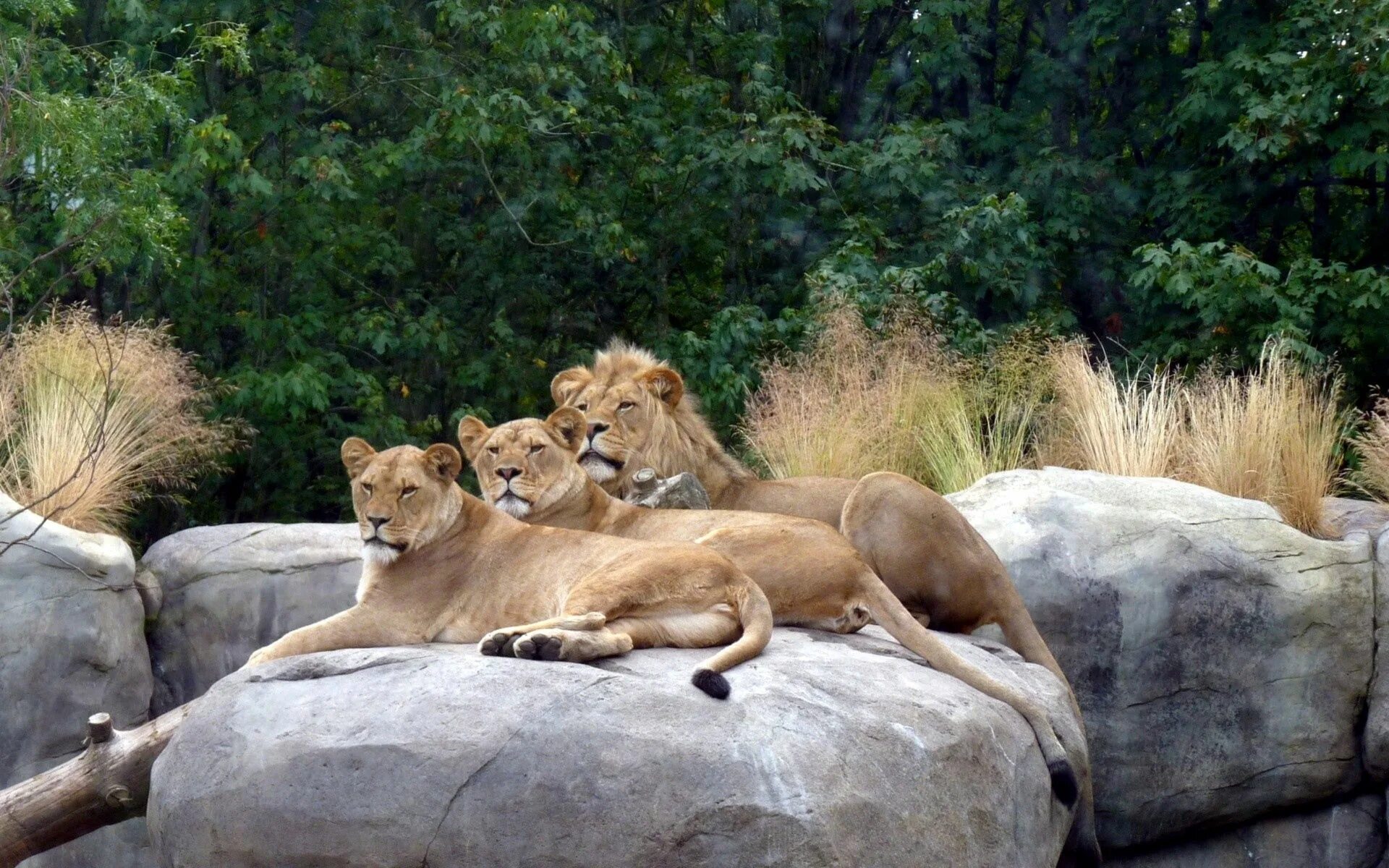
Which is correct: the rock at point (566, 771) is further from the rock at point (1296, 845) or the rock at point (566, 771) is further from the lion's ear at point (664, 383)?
the rock at point (1296, 845)

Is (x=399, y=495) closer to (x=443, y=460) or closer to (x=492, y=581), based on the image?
(x=443, y=460)

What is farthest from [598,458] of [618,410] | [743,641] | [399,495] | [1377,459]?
[1377,459]

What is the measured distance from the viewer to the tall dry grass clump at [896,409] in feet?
38.8

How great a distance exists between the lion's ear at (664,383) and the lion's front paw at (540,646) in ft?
10.9

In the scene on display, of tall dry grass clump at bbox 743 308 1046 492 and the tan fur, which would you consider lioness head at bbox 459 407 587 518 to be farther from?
tall dry grass clump at bbox 743 308 1046 492

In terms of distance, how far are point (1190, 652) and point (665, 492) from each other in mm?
3120

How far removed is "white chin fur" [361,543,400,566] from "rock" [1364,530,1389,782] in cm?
573

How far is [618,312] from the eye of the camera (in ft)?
60.8

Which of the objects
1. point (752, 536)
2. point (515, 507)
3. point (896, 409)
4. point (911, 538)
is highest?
point (515, 507)

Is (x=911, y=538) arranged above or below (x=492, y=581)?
below

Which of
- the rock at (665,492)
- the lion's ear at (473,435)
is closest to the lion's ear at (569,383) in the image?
the rock at (665,492)

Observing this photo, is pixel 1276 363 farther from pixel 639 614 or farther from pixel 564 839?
pixel 564 839

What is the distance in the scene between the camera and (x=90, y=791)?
6.75m

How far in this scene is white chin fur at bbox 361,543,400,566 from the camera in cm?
671
